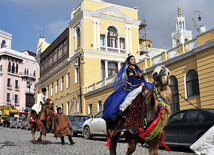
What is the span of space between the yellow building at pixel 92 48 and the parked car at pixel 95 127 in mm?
14315

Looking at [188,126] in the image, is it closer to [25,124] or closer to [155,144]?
[155,144]

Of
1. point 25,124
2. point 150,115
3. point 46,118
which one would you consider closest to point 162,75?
point 150,115

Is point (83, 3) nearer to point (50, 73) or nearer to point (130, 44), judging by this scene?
point (130, 44)

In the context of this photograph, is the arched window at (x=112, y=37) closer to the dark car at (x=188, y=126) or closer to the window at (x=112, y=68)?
the window at (x=112, y=68)

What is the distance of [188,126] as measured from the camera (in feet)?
34.6

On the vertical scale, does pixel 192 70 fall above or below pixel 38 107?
above

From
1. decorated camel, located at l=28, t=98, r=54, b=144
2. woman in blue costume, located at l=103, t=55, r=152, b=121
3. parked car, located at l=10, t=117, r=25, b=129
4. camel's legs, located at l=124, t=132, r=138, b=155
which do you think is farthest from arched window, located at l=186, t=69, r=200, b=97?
parked car, located at l=10, t=117, r=25, b=129

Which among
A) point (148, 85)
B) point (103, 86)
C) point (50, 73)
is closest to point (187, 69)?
point (103, 86)

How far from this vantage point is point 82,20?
1425 inches

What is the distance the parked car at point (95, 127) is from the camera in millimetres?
16375

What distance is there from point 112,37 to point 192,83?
20141mm

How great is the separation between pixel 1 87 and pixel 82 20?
3855cm

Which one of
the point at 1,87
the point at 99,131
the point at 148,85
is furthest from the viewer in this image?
the point at 1,87

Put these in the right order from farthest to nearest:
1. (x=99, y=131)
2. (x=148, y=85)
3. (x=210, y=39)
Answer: (x=210, y=39) → (x=99, y=131) → (x=148, y=85)
